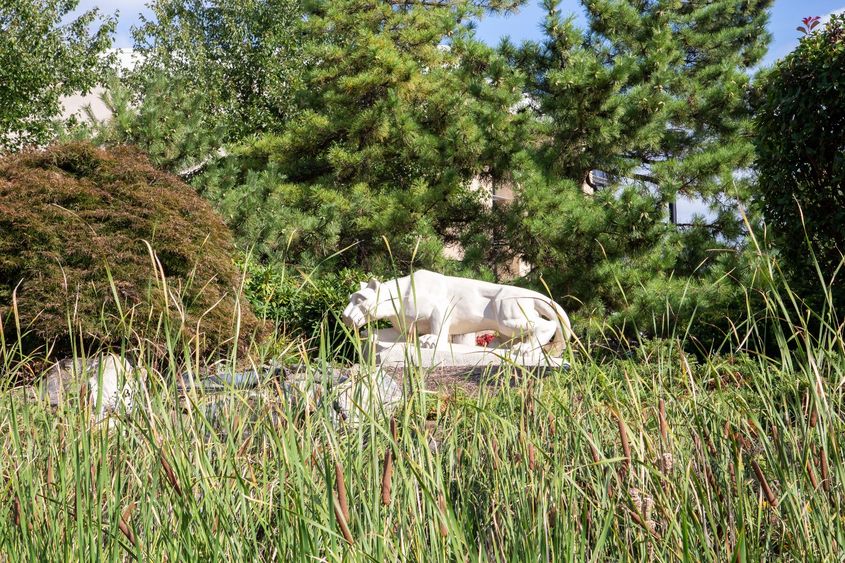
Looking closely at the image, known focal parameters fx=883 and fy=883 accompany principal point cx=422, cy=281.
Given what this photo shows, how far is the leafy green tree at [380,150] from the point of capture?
11.6m

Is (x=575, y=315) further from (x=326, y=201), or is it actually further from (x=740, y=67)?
(x=740, y=67)

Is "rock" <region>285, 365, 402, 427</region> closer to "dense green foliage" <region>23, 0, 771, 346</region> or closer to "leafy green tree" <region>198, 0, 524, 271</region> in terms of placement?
"dense green foliage" <region>23, 0, 771, 346</region>

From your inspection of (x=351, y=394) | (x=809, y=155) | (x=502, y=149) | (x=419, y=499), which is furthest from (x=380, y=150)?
(x=419, y=499)

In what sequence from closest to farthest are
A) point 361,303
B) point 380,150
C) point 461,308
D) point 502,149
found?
point 361,303 → point 461,308 → point 502,149 → point 380,150

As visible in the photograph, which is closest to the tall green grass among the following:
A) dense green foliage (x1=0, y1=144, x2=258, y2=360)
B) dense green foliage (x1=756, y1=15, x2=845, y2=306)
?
dense green foliage (x1=756, y1=15, x2=845, y2=306)

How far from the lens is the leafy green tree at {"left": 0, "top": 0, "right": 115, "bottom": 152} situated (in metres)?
16.9

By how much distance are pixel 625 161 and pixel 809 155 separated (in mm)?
5857

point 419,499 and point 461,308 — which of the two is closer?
point 419,499

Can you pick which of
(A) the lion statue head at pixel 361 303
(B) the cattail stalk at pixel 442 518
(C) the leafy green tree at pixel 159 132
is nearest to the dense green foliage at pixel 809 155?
(A) the lion statue head at pixel 361 303

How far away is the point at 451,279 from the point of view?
795 cm

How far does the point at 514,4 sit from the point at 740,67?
407cm

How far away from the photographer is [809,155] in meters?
5.98

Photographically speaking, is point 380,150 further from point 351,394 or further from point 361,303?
point 351,394

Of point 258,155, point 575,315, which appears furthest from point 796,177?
point 258,155
